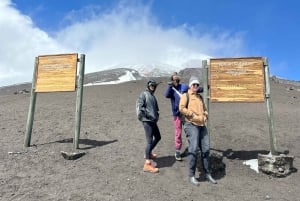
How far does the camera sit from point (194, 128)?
9523 mm

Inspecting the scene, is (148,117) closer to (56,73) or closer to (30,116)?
(56,73)

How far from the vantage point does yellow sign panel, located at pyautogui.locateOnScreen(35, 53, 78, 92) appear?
12305 millimetres

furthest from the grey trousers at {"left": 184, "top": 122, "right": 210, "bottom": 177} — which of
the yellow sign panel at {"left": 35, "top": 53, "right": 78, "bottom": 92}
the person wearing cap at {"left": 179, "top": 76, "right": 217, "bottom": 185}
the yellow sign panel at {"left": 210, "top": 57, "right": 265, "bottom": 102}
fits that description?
the yellow sign panel at {"left": 35, "top": 53, "right": 78, "bottom": 92}

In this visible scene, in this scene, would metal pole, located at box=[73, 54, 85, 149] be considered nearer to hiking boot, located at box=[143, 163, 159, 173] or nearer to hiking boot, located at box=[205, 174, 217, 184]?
hiking boot, located at box=[143, 163, 159, 173]

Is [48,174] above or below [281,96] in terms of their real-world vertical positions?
below

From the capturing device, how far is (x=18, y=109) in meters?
18.1

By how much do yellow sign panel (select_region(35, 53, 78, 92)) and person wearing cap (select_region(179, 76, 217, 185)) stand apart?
394 cm

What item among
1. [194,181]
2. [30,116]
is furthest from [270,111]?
[30,116]

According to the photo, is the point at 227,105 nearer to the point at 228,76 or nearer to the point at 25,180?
the point at 228,76

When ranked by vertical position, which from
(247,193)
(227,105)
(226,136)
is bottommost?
(247,193)

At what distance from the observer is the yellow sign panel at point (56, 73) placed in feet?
40.4

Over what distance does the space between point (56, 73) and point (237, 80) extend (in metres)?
5.15

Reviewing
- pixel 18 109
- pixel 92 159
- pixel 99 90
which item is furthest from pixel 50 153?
pixel 99 90

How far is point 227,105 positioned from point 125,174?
984 cm
